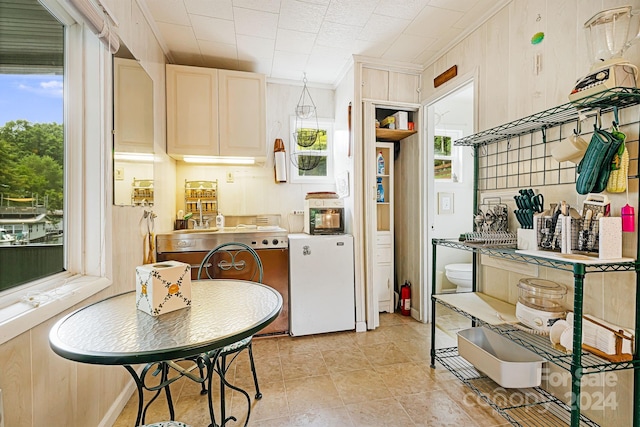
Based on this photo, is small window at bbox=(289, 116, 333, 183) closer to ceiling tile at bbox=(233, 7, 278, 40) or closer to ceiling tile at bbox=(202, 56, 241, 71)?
ceiling tile at bbox=(202, 56, 241, 71)

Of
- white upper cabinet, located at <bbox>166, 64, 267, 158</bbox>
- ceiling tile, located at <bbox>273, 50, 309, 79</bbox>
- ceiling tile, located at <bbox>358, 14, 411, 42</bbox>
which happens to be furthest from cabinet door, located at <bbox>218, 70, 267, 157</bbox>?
ceiling tile, located at <bbox>358, 14, 411, 42</bbox>

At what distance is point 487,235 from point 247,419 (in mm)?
1787

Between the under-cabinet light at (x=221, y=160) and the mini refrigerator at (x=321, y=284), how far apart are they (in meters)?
0.98

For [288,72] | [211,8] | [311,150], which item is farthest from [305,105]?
[211,8]

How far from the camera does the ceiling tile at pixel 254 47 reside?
2.53m

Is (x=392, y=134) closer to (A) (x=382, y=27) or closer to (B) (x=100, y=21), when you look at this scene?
(A) (x=382, y=27)

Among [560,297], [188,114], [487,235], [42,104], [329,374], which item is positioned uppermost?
[188,114]

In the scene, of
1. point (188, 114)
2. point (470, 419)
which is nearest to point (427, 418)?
point (470, 419)

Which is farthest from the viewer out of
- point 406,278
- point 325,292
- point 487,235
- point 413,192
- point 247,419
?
point 406,278

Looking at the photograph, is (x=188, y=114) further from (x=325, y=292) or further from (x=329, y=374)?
(x=329, y=374)

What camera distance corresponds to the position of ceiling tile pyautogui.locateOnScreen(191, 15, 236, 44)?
2266 mm

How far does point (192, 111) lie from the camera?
2.77 meters

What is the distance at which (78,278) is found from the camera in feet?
4.83

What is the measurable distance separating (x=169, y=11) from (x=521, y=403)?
137 inches
